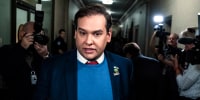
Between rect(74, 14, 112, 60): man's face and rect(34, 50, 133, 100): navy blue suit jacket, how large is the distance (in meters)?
0.10

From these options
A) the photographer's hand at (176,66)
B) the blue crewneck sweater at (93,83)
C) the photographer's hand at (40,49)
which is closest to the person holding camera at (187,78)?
the photographer's hand at (176,66)

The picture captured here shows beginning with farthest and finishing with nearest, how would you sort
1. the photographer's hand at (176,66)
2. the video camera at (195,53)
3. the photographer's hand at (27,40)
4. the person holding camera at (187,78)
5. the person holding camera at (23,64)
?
the photographer's hand at (176,66) → the person holding camera at (187,78) → the video camera at (195,53) → the photographer's hand at (27,40) → the person holding camera at (23,64)

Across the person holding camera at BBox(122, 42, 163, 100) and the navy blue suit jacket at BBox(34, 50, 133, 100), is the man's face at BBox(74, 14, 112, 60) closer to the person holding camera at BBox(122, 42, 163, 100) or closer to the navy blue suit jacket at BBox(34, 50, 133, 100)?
Answer: the navy blue suit jacket at BBox(34, 50, 133, 100)

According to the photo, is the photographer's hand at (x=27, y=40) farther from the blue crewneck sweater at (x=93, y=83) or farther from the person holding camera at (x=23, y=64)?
the blue crewneck sweater at (x=93, y=83)

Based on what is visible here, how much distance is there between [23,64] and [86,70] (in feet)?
3.05

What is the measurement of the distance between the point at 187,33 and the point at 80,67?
1.97m

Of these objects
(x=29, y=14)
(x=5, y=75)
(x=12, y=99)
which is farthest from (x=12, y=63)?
(x=29, y=14)

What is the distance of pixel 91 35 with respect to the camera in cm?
117

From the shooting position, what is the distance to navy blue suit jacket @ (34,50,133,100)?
3.93 feet

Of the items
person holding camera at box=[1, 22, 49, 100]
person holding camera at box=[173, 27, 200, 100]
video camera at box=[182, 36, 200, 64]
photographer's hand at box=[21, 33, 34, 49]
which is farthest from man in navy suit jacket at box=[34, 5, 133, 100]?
person holding camera at box=[173, 27, 200, 100]

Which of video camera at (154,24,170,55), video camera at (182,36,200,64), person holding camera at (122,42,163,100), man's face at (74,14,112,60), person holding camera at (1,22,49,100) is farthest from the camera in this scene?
video camera at (154,24,170,55)

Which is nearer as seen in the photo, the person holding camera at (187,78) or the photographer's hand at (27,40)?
the photographer's hand at (27,40)

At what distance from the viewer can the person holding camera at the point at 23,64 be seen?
1.96m

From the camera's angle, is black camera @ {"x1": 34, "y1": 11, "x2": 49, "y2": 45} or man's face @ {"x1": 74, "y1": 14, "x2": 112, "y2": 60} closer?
man's face @ {"x1": 74, "y1": 14, "x2": 112, "y2": 60}
